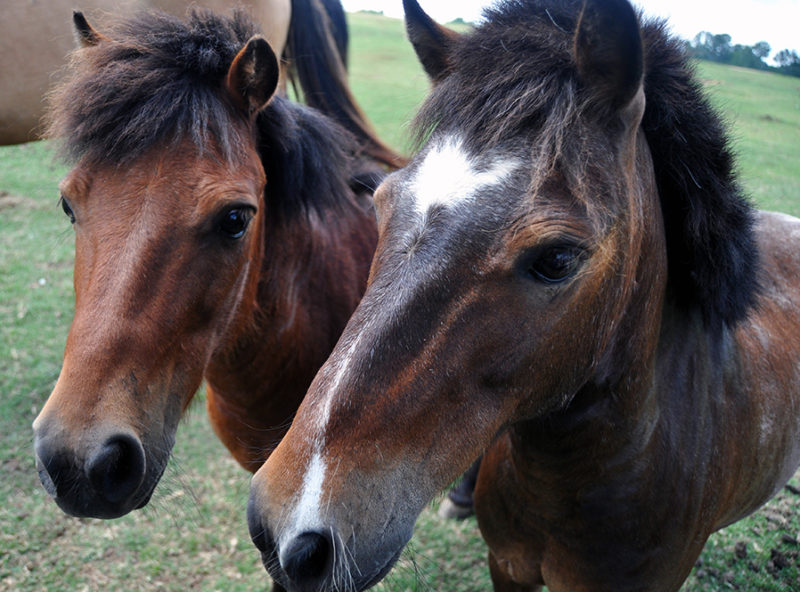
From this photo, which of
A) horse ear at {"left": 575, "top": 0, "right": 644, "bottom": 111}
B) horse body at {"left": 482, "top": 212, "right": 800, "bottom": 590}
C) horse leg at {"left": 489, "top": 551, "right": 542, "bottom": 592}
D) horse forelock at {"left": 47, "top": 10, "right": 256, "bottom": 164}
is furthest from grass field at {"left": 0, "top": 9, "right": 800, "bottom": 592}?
horse ear at {"left": 575, "top": 0, "right": 644, "bottom": 111}

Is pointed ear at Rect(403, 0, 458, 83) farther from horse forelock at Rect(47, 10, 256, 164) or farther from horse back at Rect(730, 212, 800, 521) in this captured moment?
horse back at Rect(730, 212, 800, 521)

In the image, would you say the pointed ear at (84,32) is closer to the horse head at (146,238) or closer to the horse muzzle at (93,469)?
the horse head at (146,238)

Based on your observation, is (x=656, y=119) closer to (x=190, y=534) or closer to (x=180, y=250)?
(x=180, y=250)

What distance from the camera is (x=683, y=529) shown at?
2.04 meters

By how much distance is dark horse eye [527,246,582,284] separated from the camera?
142 centimetres

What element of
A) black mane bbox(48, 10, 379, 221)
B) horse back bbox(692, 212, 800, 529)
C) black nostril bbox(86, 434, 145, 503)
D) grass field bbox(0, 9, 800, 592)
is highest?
black mane bbox(48, 10, 379, 221)

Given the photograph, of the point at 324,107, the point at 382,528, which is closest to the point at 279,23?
the point at 324,107

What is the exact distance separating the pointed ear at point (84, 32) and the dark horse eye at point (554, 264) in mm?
2150

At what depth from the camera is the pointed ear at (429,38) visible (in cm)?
195

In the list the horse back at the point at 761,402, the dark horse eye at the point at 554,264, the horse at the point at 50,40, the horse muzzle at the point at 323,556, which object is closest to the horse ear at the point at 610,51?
the dark horse eye at the point at 554,264

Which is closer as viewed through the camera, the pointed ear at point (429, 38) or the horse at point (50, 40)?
the pointed ear at point (429, 38)

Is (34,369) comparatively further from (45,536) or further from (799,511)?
(799,511)

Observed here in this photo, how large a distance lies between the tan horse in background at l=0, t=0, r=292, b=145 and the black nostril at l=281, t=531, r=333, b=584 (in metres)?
3.46

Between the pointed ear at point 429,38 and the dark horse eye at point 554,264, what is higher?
the pointed ear at point 429,38
